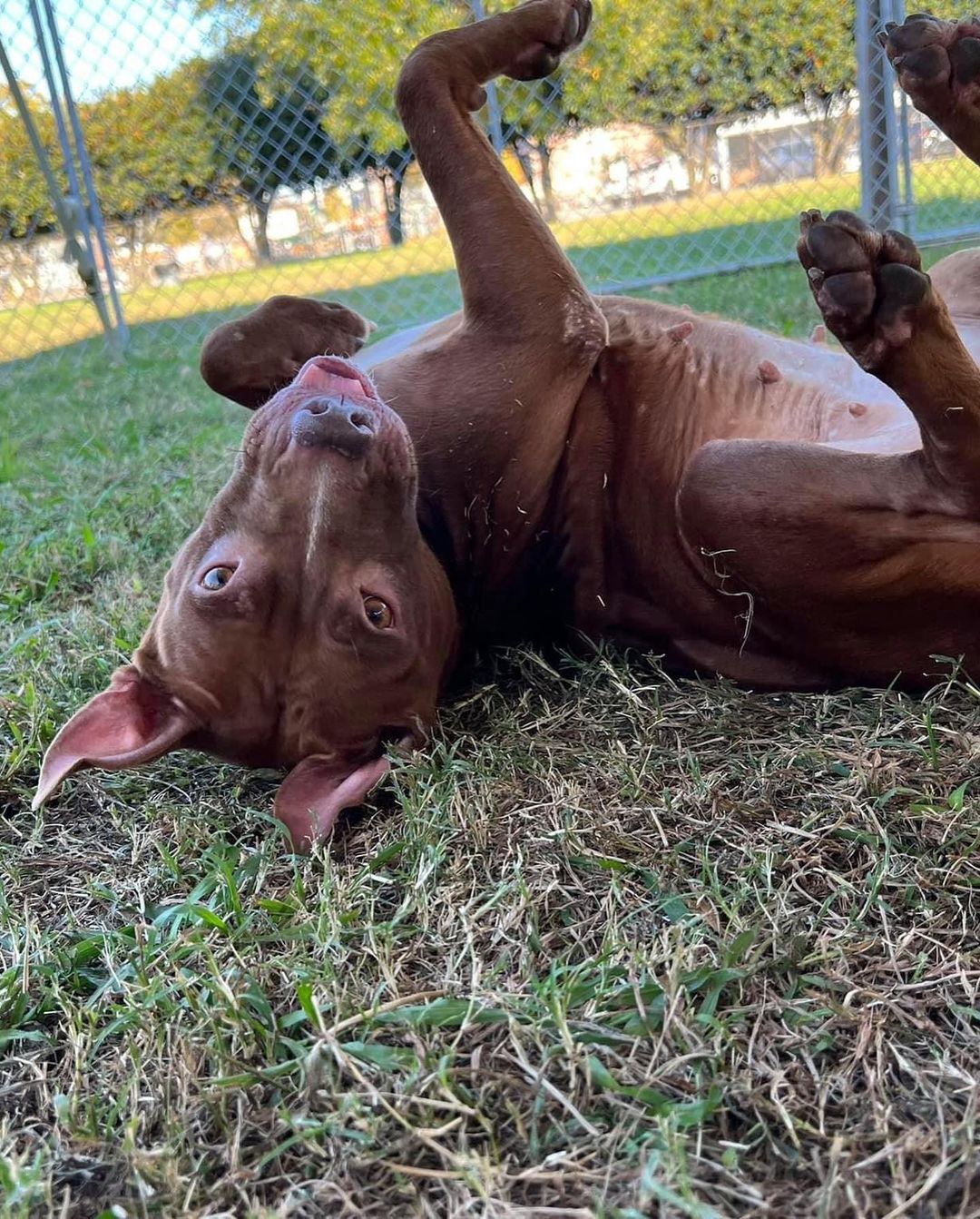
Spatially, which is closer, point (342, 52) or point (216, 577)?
point (216, 577)

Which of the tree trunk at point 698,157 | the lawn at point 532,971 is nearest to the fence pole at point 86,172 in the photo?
the tree trunk at point 698,157

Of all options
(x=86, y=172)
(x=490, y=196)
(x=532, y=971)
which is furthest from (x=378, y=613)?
(x=86, y=172)

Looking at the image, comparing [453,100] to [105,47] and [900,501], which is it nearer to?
[900,501]

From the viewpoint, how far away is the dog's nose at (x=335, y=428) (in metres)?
2.50

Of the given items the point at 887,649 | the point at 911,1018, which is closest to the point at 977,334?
the point at 887,649

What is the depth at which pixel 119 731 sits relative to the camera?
2512mm

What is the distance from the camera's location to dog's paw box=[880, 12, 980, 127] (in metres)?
2.62

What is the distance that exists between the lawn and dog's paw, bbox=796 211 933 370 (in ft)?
2.80

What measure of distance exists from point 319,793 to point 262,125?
869 cm

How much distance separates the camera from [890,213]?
7.81 meters

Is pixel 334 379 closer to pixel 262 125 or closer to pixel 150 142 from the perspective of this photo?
pixel 262 125

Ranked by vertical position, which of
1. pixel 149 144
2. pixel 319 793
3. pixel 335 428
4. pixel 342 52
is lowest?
pixel 319 793

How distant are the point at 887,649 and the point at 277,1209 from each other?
1785 millimetres

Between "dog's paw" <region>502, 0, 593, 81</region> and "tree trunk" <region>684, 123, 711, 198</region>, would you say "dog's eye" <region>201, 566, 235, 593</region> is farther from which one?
"tree trunk" <region>684, 123, 711, 198</region>
